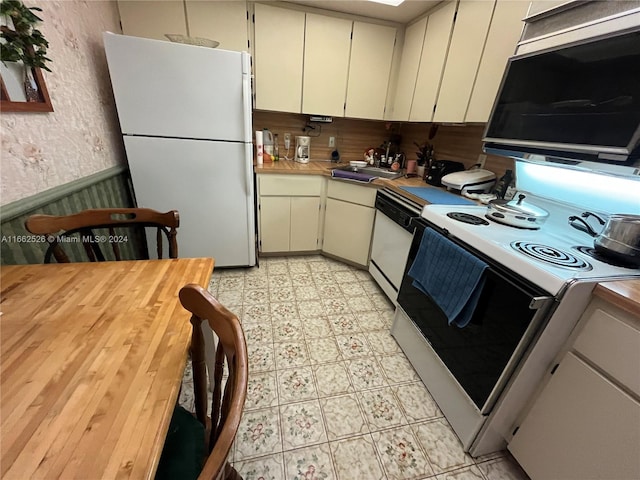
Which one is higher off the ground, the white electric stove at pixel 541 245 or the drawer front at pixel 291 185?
the white electric stove at pixel 541 245

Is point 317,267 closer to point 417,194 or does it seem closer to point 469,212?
point 417,194

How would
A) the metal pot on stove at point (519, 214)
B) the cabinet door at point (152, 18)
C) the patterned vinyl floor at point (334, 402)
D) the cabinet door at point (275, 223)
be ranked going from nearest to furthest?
the patterned vinyl floor at point (334, 402), the metal pot on stove at point (519, 214), the cabinet door at point (152, 18), the cabinet door at point (275, 223)

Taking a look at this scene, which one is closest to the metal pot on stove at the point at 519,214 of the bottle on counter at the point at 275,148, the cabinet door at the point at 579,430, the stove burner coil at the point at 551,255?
the stove burner coil at the point at 551,255

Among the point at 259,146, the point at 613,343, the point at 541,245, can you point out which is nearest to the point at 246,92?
the point at 259,146

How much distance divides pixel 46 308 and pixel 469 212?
1.78m

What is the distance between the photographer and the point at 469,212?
56.3 inches

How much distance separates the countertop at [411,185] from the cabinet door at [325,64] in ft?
1.66

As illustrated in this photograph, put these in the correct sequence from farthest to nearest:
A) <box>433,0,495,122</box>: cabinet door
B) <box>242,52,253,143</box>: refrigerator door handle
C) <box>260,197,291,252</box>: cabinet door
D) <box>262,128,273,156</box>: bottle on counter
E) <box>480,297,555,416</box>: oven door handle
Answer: <box>262,128,273,156</box>: bottle on counter < <box>260,197,291,252</box>: cabinet door < <box>242,52,253,143</box>: refrigerator door handle < <box>433,0,495,122</box>: cabinet door < <box>480,297,555,416</box>: oven door handle

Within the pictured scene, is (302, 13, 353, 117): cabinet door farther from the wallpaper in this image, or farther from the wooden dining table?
the wooden dining table

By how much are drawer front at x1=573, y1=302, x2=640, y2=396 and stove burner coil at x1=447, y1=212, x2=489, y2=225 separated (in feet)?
1.78

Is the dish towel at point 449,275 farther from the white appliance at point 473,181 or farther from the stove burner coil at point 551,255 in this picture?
the white appliance at point 473,181

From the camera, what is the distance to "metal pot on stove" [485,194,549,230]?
127 centimetres

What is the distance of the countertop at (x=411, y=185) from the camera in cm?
74

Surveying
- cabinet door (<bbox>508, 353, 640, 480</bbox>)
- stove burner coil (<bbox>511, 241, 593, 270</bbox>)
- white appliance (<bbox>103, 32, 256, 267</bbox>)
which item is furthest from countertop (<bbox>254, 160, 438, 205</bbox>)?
cabinet door (<bbox>508, 353, 640, 480</bbox>)
